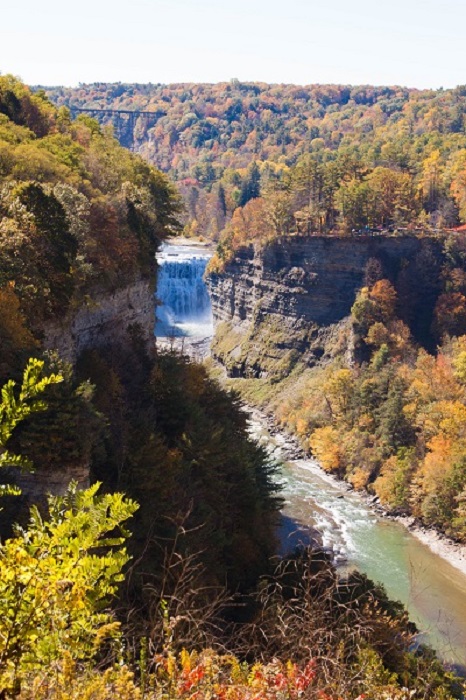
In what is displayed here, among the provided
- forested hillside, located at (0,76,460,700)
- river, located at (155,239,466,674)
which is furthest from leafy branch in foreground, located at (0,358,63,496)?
river, located at (155,239,466,674)

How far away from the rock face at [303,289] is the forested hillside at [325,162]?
12.6 feet

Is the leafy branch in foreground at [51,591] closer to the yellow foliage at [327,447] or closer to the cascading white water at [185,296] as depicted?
the yellow foliage at [327,447]

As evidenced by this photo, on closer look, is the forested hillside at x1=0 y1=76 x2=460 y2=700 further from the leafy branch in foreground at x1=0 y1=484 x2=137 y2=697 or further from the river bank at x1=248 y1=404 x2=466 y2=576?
the river bank at x1=248 y1=404 x2=466 y2=576

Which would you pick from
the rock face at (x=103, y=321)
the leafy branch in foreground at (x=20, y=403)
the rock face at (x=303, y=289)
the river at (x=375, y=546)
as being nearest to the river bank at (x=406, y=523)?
the river at (x=375, y=546)

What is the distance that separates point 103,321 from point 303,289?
44737 millimetres

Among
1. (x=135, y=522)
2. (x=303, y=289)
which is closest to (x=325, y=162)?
(x=303, y=289)

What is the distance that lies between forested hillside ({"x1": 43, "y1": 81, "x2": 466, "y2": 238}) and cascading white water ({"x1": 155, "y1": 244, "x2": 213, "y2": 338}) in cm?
1275

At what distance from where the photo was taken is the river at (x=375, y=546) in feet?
107

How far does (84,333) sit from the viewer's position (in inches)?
1105

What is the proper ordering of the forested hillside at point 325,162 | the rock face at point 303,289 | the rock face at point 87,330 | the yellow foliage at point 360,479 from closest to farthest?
the rock face at point 87,330 → the yellow foliage at point 360,479 → the rock face at point 303,289 → the forested hillside at point 325,162

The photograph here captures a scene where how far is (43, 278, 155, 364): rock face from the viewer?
25.3 m

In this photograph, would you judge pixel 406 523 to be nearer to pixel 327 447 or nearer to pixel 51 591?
pixel 327 447

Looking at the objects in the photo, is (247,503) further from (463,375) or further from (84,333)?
(463,375)

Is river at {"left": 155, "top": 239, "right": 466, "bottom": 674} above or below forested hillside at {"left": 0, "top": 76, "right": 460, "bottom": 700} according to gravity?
below
